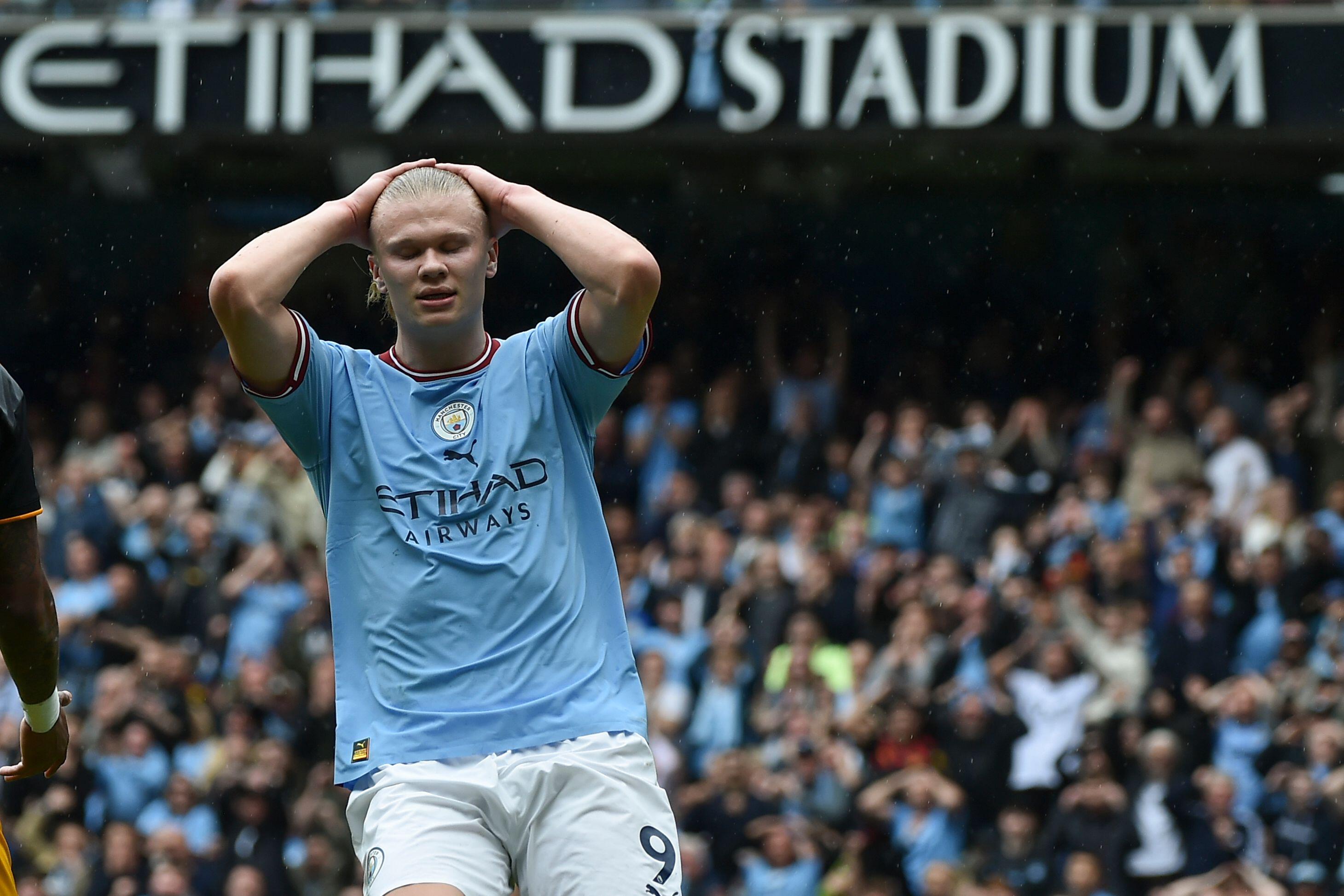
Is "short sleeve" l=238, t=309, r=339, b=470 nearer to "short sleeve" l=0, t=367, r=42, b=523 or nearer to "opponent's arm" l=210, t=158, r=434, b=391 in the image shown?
"opponent's arm" l=210, t=158, r=434, b=391

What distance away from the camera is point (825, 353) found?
54.3ft

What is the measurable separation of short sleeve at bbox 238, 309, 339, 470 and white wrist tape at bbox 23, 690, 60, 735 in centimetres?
79

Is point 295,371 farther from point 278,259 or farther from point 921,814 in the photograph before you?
point 921,814

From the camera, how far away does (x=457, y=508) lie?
415 centimetres

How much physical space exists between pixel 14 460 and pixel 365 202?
3.10 feet

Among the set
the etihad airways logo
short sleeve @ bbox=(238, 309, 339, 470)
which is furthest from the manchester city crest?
short sleeve @ bbox=(238, 309, 339, 470)

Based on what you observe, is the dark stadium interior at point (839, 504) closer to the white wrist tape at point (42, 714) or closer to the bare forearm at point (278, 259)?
the white wrist tape at point (42, 714)

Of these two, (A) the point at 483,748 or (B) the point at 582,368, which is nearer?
(A) the point at 483,748

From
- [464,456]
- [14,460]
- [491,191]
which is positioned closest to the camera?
[14,460]

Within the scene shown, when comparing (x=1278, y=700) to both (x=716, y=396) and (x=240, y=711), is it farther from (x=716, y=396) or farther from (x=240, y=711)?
(x=240, y=711)

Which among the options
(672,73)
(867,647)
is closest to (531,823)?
(867,647)

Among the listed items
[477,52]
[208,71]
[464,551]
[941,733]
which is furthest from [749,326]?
[464,551]

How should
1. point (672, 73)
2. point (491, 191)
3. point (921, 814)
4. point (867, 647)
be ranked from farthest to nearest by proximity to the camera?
point (672, 73) → point (867, 647) → point (921, 814) → point (491, 191)

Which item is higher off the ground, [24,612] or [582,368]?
[582,368]
